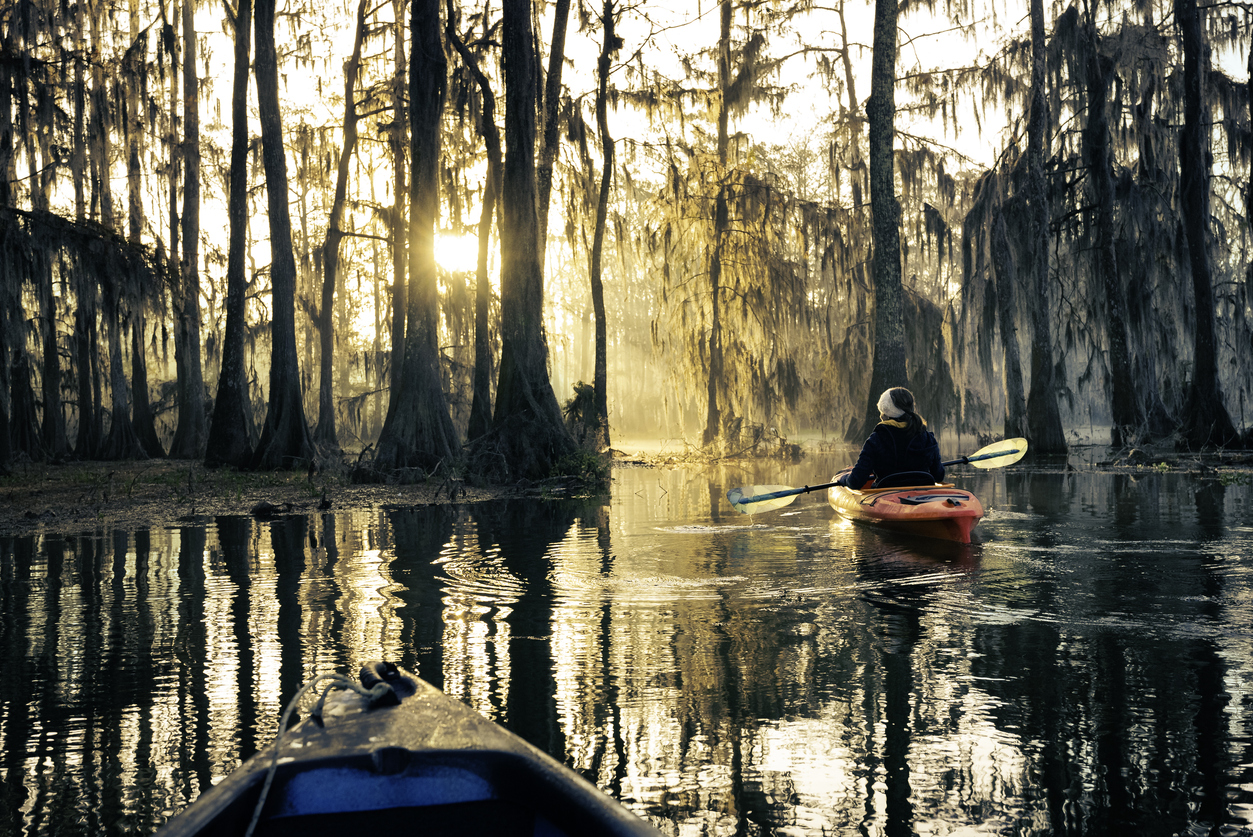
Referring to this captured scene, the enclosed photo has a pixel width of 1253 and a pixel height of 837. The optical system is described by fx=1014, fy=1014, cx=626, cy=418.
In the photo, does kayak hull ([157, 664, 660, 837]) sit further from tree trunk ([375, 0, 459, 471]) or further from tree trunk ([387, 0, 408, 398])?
tree trunk ([387, 0, 408, 398])

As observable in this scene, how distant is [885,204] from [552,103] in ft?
23.9

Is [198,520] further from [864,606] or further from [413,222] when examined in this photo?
[864,606]

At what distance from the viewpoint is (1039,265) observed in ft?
61.7

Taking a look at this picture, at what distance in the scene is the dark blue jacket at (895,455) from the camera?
8.93m

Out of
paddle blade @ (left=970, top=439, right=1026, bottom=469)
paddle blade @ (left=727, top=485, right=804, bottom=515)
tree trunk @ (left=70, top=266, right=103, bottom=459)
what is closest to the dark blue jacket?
paddle blade @ (left=727, top=485, right=804, bottom=515)

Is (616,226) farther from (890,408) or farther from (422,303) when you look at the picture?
(890,408)

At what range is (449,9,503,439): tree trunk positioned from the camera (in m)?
17.3

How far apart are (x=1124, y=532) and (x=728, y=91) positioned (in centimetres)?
1671

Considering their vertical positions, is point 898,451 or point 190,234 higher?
point 190,234

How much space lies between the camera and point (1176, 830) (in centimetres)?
277

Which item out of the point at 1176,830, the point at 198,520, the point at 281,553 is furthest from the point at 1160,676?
the point at 198,520

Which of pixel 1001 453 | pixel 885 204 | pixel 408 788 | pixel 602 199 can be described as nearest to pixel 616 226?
pixel 602 199

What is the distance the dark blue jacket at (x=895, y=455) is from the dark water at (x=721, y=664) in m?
0.64

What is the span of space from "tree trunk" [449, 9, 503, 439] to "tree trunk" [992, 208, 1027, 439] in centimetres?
916
